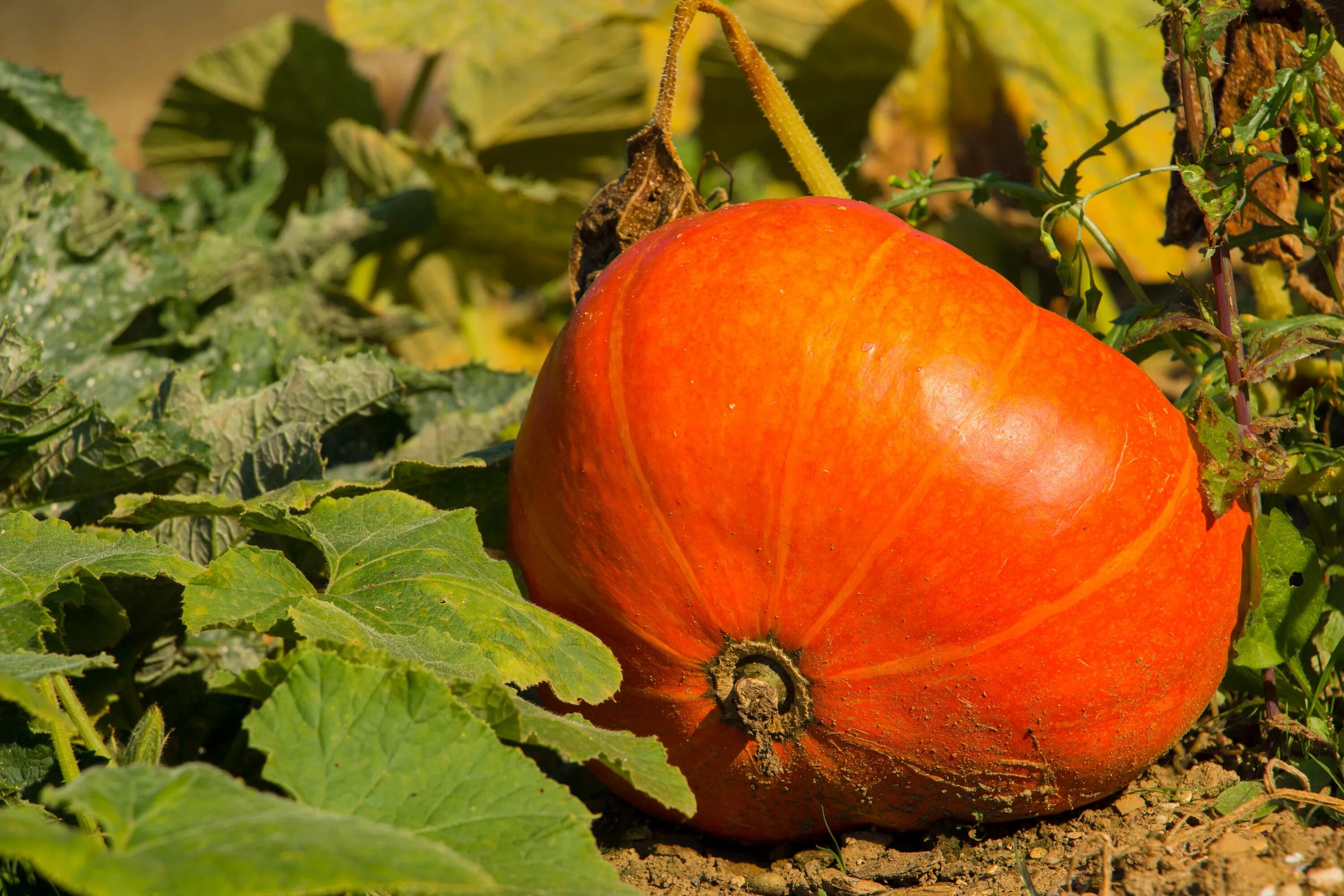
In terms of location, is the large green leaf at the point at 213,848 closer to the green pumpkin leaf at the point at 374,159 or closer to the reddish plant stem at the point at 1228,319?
the reddish plant stem at the point at 1228,319

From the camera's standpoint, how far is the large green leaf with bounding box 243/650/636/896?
124 centimetres

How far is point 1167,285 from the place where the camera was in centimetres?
369

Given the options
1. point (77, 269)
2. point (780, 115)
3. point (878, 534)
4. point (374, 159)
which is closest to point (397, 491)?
point (878, 534)

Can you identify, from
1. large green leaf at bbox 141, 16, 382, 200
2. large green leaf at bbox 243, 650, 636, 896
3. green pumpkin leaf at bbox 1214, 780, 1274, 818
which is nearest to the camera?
large green leaf at bbox 243, 650, 636, 896

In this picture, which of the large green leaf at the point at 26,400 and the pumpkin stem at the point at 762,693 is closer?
the pumpkin stem at the point at 762,693

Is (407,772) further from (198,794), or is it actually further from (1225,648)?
(1225,648)

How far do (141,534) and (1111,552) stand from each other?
1.33 meters

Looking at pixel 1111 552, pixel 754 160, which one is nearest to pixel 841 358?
pixel 1111 552

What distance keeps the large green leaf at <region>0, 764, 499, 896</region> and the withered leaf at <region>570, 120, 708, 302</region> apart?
3.80ft

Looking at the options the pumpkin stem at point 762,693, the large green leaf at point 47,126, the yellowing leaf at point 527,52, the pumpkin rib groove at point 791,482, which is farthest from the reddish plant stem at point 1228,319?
the large green leaf at point 47,126

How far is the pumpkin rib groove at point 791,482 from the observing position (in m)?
1.55

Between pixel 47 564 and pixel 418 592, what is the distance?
509 mm

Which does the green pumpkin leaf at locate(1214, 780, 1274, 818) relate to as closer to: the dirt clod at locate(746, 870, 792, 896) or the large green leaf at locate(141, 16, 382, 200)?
the dirt clod at locate(746, 870, 792, 896)

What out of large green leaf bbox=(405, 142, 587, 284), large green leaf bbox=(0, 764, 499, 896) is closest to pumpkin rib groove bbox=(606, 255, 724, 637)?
large green leaf bbox=(0, 764, 499, 896)
